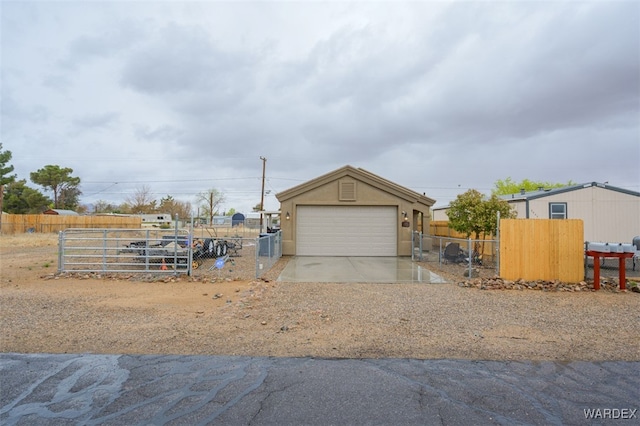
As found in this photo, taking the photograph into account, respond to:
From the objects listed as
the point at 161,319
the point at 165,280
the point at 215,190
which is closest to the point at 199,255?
the point at 165,280

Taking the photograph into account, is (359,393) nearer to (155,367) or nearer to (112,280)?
(155,367)

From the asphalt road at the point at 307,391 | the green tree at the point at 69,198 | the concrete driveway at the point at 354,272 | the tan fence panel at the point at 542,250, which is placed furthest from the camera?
the green tree at the point at 69,198

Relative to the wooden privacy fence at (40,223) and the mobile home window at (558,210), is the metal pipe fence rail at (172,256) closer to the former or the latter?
Result: the mobile home window at (558,210)

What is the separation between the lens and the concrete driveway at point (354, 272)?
1138 cm

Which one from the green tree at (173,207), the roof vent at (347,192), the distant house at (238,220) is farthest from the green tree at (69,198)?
the roof vent at (347,192)

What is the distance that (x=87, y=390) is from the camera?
155 inches

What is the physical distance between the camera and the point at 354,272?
511 inches

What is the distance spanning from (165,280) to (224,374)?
7708 mm

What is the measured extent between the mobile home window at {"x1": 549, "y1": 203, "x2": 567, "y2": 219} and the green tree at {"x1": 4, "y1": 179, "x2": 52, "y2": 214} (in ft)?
197

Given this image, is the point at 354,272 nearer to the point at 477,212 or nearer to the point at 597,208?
the point at 477,212

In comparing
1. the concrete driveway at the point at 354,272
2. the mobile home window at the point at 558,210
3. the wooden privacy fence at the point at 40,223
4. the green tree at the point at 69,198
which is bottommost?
the concrete driveway at the point at 354,272

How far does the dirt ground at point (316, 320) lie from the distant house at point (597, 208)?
40.1 ft

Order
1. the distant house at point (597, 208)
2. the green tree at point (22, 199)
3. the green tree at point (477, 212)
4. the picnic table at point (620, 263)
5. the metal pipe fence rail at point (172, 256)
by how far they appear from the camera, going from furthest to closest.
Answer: the green tree at point (22, 199), the distant house at point (597, 208), the green tree at point (477, 212), the metal pipe fence rail at point (172, 256), the picnic table at point (620, 263)

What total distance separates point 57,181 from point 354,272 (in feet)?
205
